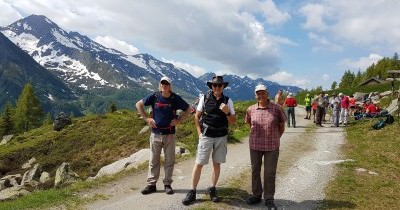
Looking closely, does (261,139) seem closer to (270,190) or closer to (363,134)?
(270,190)

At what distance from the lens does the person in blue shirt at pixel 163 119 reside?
12242 millimetres

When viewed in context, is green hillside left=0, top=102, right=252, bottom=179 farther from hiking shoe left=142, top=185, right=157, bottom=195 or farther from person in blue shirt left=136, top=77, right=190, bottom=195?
person in blue shirt left=136, top=77, right=190, bottom=195

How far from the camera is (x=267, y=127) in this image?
11.4 m

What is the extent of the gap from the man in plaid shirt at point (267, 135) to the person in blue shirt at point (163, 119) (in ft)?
6.79

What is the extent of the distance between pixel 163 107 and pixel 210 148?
69.4 inches

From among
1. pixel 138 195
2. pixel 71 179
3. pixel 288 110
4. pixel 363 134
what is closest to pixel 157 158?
pixel 138 195

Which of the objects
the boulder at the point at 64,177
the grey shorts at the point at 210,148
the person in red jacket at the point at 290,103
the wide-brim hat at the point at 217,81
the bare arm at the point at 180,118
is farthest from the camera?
the person in red jacket at the point at 290,103

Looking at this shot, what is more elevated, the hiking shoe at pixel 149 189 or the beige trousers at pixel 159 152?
the beige trousers at pixel 159 152

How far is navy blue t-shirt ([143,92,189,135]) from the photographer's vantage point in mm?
12250

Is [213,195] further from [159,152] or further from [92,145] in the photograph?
[92,145]

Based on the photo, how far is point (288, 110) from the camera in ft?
109

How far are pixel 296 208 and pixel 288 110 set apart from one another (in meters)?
21.9

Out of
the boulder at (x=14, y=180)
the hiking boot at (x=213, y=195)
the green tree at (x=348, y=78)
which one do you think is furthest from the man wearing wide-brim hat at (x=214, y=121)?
the green tree at (x=348, y=78)

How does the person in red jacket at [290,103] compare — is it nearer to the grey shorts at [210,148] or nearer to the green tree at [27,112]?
the grey shorts at [210,148]
